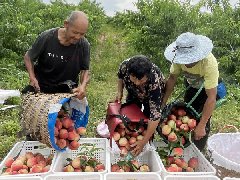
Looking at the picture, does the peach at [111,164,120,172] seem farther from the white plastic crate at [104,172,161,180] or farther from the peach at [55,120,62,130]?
the peach at [55,120,62,130]

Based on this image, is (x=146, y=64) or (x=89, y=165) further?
(x=89, y=165)

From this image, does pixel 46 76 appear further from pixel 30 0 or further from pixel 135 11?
pixel 30 0

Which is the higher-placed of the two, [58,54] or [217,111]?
[58,54]

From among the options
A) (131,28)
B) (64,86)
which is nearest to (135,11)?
(131,28)

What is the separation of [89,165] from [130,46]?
4866mm

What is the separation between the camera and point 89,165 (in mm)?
3123

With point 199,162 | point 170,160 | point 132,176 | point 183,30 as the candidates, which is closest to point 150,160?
point 170,160

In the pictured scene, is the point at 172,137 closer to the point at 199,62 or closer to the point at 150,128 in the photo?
the point at 150,128

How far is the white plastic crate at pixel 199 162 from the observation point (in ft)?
9.16

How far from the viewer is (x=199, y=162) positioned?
10.6ft

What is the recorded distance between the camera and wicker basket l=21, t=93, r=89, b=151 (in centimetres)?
288

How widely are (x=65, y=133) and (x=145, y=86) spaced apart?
734mm

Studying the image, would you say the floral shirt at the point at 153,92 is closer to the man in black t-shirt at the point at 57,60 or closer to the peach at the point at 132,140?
the peach at the point at 132,140

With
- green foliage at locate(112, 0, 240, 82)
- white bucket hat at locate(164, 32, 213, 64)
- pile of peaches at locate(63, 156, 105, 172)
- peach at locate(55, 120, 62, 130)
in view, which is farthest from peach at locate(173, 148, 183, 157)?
green foliage at locate(112, 0, 240, 82)
